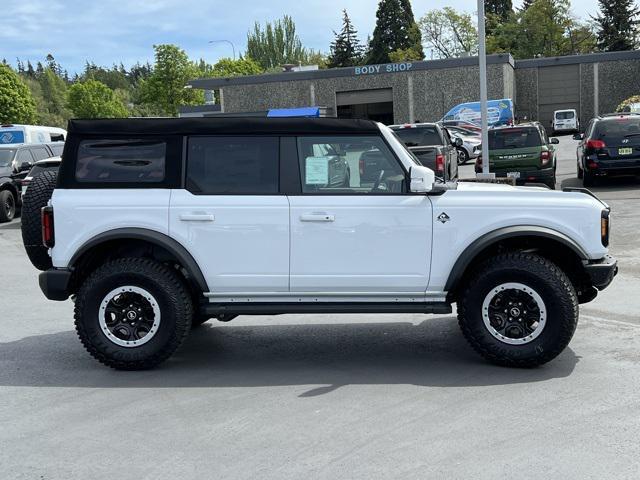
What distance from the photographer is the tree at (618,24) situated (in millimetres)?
79938

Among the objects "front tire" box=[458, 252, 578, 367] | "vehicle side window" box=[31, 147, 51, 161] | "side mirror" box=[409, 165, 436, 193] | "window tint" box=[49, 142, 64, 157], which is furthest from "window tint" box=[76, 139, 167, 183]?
"window tint" box=[49, 142, 64, 157]

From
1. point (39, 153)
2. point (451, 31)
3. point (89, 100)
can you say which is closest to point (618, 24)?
point (451, 31)

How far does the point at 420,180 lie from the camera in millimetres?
5676

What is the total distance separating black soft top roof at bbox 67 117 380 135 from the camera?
5.98 meters

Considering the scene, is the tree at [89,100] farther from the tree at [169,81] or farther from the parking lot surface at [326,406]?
the parking lot surface at [326,406]

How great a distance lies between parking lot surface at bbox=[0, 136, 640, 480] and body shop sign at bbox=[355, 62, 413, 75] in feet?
156

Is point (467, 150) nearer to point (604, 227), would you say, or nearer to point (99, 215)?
point (604, 227)

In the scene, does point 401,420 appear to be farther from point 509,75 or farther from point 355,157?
point 509,75

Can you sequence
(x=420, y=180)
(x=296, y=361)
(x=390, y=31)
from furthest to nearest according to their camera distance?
(x=390, y=31), (x=296, y=361), (x=420, y=180)

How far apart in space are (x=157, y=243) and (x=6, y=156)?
15.2 metres

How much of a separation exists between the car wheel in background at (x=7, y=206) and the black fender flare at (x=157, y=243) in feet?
44.5

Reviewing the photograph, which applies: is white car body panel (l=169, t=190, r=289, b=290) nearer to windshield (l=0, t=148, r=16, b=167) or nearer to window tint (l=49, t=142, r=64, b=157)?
windshield (l=0, t=148, r=16, b=167)

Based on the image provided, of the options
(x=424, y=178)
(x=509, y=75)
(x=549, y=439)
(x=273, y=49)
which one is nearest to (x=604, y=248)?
(x=424, y=178)

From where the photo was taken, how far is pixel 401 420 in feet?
15.7
